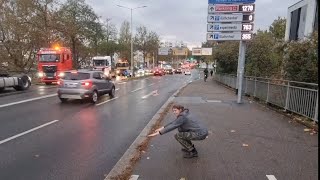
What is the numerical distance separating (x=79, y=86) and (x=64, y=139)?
875 centimetres

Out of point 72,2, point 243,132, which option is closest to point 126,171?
point 243,132

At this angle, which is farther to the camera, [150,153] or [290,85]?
[290,85]

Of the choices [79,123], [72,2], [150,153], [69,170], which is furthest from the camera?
[72,2]

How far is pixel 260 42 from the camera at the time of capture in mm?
26016

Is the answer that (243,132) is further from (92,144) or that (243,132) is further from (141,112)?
(141,112)

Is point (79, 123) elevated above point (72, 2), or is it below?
below

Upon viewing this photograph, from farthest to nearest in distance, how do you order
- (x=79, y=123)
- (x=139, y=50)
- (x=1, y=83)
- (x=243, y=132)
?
(x=139, y=50) < (x=1, y=83) < (x=79, y=123) < (x=243, y=132)

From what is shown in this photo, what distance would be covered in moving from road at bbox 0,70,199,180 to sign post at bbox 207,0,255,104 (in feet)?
19.2

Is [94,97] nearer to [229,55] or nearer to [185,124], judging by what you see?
[185,124]

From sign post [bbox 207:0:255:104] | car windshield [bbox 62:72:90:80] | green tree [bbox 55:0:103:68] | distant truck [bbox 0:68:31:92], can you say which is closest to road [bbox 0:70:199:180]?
car windshield [bbox 62:72:90:80]

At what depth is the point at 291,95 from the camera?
41.6ft

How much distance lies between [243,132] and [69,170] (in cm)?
481

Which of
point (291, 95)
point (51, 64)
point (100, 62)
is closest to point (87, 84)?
point (291, 95)

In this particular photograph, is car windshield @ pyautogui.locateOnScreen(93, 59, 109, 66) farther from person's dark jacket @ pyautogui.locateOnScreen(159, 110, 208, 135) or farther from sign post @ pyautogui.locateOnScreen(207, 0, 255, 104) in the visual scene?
person's dark jacket @ pyautogui.locateOnScreen(159, 110, 208, 135)
